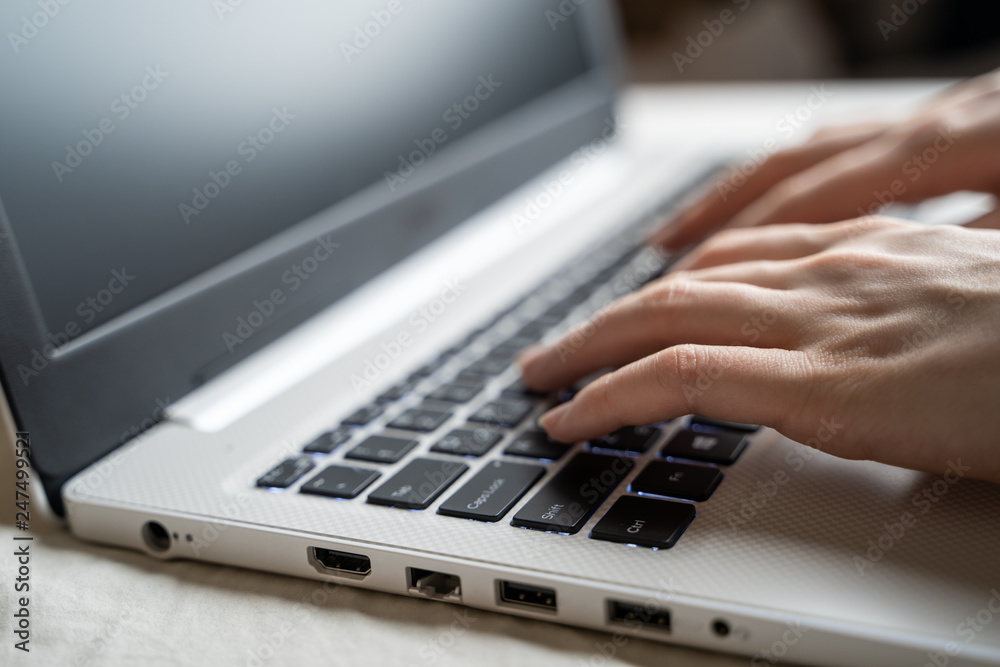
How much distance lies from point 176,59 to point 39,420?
273 millimetres

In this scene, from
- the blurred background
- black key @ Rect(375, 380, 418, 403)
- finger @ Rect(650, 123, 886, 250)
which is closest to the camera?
black key @ Rect(375, 380, 418, 403)

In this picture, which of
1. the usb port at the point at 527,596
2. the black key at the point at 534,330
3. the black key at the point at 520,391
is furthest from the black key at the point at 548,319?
the usb port at the point at 527,596

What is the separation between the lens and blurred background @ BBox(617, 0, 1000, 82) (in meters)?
2.23

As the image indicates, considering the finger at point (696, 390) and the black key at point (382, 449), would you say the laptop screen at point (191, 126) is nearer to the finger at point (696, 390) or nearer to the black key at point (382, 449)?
the black key at point (382, 449)

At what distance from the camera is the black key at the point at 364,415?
570mm

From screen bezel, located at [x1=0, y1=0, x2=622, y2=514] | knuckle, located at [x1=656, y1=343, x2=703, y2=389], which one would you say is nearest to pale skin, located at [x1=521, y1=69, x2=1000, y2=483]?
knuckle, located at [x1=656, y1=343, x2=703, y2=389]

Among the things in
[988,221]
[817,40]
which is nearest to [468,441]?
[988,221]

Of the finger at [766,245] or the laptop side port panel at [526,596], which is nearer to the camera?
the laptop side port panel at [526,596]

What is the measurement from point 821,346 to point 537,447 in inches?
6.9

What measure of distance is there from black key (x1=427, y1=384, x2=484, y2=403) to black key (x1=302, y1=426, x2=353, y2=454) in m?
0.07

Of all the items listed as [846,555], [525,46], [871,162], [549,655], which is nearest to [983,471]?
[846,555]

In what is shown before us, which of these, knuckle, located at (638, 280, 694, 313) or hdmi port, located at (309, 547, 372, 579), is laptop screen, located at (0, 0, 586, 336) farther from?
knuckle, located at (638, 280, 694, 313)

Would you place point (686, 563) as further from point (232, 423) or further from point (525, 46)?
point (525, 46)

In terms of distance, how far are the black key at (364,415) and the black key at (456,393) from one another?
40mm
